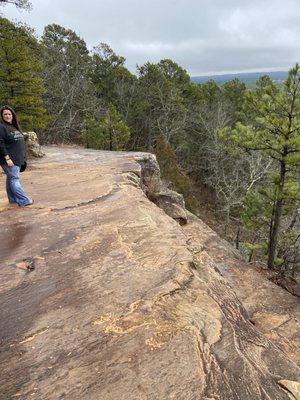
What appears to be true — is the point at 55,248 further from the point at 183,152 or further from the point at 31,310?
the point at 183,152

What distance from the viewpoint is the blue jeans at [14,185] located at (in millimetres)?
5709

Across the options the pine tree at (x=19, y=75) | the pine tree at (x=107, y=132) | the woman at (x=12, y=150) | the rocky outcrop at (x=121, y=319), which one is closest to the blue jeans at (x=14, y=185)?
the woman at (x=12, y=150)

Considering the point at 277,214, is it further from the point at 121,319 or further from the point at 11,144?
the point at 121,319

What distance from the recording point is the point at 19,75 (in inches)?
619

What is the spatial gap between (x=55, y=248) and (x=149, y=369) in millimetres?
2253

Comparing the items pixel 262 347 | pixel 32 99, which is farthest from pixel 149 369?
pixel 32 99

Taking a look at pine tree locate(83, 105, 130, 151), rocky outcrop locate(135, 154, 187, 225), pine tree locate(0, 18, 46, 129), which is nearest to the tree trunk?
rocky outcrop locate(135, 154, 187, 225)

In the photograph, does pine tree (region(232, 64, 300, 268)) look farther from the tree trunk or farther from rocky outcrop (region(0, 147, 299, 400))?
rocky outcrop (region(0, 147, 299, 400))

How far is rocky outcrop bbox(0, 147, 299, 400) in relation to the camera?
7.86 ft

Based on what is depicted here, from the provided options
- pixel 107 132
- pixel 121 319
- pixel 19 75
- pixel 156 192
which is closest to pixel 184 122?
pixel 107 132

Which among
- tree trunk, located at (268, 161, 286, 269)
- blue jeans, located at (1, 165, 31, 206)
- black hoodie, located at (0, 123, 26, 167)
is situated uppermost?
black hoodie, located at (0, 123, 26, 167)

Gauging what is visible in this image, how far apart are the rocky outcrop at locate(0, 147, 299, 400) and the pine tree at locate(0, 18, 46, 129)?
39.7ft

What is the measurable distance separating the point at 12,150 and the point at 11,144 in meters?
0.10

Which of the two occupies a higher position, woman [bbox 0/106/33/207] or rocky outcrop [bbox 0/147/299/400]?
woman [bbox 0/106/33/207]
